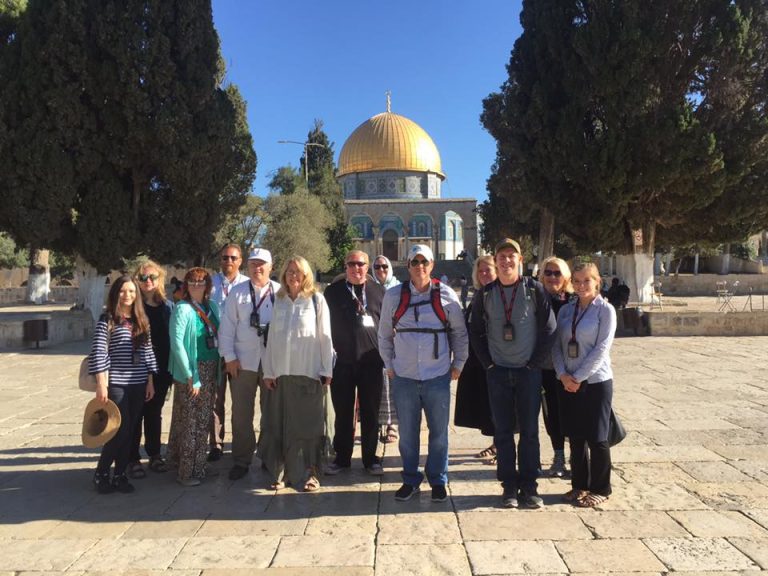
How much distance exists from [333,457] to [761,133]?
52.0 ft

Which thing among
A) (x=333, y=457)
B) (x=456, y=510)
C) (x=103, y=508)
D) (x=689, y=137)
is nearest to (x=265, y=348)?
(x=333, y=457)

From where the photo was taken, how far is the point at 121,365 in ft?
12.9

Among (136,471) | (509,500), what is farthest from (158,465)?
(509,500)

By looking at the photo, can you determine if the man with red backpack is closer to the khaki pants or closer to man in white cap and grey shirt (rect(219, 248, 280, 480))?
man in white cap and grey shirt (rect(219, 248, 280, 480))

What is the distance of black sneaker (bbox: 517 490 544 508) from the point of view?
3.56 meters

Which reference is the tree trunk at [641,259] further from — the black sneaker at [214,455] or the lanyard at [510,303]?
the black sneaker at [214,455]

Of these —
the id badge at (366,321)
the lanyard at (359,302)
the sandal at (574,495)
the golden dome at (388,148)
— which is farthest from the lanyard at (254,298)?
the golden dome at (388,148)

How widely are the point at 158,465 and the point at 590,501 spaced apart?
3106 mm

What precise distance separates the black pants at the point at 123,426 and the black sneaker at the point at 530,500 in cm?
267

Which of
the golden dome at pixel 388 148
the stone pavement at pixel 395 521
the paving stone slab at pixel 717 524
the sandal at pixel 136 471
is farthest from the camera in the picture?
the golden dome at pixel 388 148

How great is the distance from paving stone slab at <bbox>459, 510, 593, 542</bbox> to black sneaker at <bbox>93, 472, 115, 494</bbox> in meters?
2.38

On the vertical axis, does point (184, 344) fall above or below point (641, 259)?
below

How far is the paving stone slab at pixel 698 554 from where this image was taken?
9.18ft

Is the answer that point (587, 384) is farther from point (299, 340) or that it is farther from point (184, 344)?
point (184, 344)
